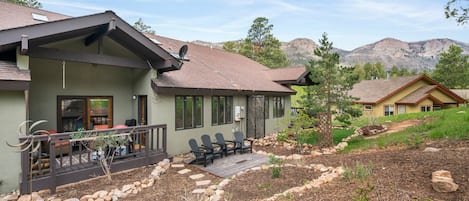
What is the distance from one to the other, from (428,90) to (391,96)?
381 centimetres

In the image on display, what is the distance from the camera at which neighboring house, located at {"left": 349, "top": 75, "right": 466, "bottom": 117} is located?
22.9m

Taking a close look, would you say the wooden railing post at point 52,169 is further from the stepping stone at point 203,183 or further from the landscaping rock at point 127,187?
the stepping stone at point 203,183

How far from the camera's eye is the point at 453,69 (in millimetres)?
35844

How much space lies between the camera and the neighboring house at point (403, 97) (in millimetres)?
22938

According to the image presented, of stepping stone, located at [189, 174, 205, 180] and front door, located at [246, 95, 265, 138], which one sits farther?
front door, located at [246, 95, 265, 138]

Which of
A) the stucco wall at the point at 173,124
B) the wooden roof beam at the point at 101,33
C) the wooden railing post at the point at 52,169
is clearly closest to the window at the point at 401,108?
the stucco wall at the point at 173,124

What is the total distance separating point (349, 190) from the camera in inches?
178

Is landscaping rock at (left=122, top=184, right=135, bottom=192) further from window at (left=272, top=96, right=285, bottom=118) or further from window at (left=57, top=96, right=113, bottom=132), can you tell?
window at (left=272, top=96, right=285, bottom=118)

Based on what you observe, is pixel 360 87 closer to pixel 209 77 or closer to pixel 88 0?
pixel 209 77

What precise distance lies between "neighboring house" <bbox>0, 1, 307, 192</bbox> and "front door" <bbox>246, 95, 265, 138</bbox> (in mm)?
507

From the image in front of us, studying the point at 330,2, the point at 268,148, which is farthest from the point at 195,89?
the point at 330,2

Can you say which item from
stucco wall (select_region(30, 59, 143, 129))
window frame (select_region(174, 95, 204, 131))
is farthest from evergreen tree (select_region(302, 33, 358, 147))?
stucco wall (select_region(30, 59, 143, 129))

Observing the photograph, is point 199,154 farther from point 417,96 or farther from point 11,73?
point 417,96

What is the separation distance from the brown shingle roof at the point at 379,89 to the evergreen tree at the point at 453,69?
1729 centimetres
